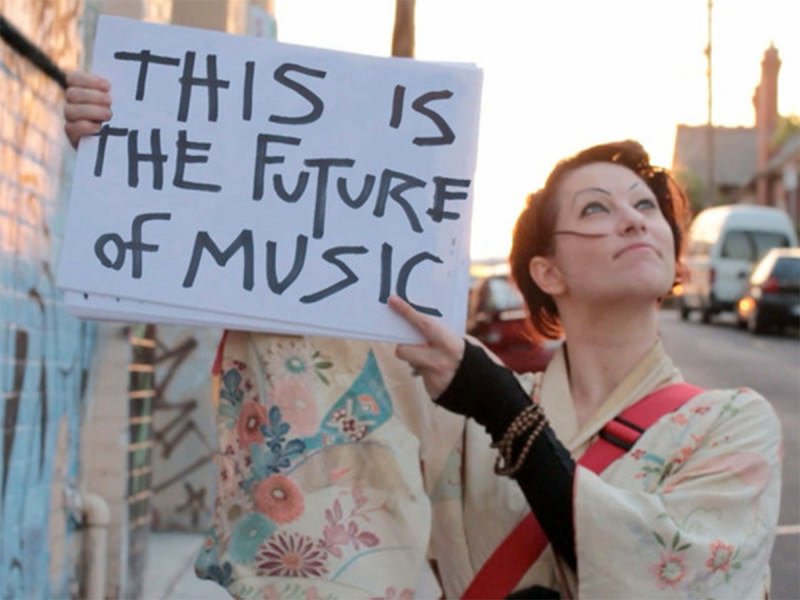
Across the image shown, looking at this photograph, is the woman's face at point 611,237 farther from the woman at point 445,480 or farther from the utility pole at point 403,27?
the utility pole at point 403,27

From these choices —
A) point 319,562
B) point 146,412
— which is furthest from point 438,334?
point 146,412

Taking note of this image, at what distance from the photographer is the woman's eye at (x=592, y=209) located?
112 inches

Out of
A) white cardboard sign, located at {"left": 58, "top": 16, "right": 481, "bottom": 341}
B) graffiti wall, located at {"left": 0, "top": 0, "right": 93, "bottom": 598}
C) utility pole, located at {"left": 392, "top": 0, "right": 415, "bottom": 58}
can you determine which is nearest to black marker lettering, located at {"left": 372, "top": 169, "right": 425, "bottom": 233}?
white cardboard sign, located at {"left": 58, "top": 16, "right": 481, "bottom": 341}

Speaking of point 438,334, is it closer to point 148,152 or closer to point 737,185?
point 148,152

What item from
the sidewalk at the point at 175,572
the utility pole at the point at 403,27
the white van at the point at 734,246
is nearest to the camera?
the utility pole at the point at 403,27

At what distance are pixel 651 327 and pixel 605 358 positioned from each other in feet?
0.37

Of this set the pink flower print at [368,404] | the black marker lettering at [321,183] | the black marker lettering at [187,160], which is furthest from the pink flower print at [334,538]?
the black marker lettering at [187,160]

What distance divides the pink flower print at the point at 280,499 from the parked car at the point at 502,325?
967 centimetres

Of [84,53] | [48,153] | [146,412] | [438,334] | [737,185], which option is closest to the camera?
[438,334]

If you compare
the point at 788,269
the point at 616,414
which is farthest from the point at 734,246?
the point at 616,414

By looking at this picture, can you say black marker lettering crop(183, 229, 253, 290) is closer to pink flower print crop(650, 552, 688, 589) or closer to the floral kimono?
the floral kimono

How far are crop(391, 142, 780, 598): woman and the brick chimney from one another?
57917 millimetres

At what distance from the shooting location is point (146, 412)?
626 cm

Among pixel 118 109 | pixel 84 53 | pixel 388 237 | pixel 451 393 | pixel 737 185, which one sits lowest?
pixel 451 393
